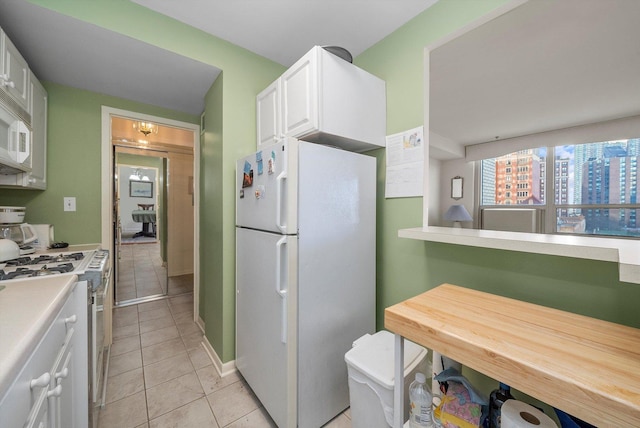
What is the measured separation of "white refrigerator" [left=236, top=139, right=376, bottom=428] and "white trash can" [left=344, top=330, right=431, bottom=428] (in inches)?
9.4

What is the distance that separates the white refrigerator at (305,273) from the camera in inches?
53.1

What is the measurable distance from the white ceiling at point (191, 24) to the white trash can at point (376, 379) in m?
2.07

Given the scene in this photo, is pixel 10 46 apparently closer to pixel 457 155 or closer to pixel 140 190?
pixel 457 155

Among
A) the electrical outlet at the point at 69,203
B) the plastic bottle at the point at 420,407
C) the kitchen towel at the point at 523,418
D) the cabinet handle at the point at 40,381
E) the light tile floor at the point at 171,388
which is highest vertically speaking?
the electrical outlet at the point at 69,203

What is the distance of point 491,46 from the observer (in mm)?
1273

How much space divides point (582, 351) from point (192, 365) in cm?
240

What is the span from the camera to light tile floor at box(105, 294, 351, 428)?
1.51 m

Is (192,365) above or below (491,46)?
below

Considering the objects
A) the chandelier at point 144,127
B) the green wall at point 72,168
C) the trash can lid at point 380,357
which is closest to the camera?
the trash can lid at point 380,357

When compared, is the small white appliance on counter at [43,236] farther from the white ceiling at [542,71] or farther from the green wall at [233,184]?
the white ceiling at [542,71]

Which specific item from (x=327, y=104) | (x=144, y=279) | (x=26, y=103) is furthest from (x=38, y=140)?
(x=144, y=279)

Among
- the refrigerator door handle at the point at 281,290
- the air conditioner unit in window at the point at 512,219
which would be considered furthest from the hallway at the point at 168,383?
the air conditioner unit in window at the point at 512,219

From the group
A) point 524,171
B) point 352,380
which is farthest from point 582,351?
point 352,380

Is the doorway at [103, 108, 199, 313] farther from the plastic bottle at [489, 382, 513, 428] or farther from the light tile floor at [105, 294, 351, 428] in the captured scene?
the plastic bottle at [489, 382, 513, 428]
